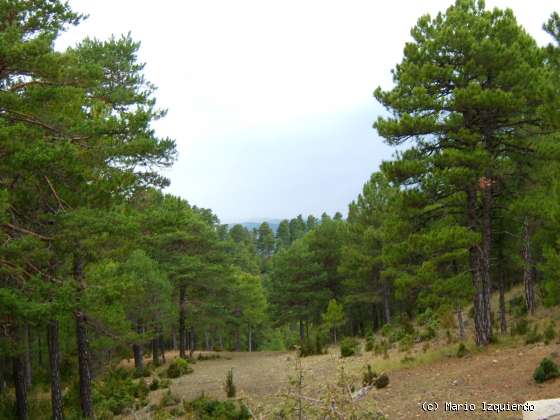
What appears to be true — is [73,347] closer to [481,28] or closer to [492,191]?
[492,191]

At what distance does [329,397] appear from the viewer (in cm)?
332

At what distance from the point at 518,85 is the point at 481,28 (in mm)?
1900

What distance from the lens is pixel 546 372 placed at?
8.97 meters

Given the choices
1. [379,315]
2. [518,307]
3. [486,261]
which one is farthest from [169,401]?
[379,315]

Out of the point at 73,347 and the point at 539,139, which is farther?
the point at 73,347

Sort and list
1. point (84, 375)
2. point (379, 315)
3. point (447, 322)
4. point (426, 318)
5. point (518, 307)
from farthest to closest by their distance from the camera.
→ 1. point (379, 315)
2. point (426, 318)
3. point (447, 322)
4. point (518, 307)
5. point (84, 375)

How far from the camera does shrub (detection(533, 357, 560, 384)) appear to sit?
8930mm

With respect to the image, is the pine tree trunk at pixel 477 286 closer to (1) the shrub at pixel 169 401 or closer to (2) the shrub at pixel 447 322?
(2) the shrub at pixel 447 322

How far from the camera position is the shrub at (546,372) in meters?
8.93

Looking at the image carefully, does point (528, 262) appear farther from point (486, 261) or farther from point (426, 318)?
point (426, 318)

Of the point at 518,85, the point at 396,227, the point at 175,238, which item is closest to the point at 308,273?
the point at 175,238

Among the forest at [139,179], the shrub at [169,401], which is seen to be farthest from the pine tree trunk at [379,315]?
the shrub at [169,401]

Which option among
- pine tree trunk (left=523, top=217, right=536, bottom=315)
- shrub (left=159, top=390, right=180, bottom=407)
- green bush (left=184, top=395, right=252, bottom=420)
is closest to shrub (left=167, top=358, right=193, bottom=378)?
shrub (left=159, top=390, right=180, bottom=407)

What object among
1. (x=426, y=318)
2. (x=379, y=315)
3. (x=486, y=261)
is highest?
(x=486, y=261)
